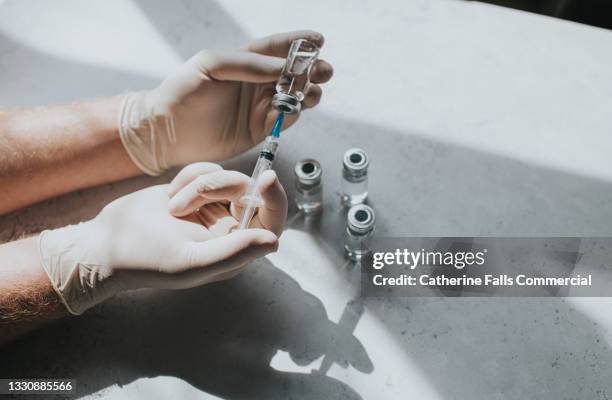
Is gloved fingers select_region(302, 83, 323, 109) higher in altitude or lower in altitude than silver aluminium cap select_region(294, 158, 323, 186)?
higher

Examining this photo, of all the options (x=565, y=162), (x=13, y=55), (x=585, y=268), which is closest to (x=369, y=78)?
(x=565, y=162)

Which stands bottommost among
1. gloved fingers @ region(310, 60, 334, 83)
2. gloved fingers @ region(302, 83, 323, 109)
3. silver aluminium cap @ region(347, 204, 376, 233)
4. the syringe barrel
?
silver aluminium cap @ region(347, 204, 376, 233)

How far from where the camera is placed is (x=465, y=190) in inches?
62.9

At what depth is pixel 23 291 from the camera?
1251 millimetres

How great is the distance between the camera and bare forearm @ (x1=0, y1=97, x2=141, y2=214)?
1424 mm

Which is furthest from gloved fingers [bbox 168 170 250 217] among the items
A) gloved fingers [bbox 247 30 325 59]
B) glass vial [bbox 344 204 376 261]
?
gloved fingers [bbox 247 30 325 59]

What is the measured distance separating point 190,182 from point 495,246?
0.91m

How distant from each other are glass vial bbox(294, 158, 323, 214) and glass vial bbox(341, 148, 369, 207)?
0.08m

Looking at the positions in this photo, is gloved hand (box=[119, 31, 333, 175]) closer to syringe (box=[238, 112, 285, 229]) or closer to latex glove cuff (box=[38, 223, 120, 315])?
syringe (box=[238, 112, 285, 229])

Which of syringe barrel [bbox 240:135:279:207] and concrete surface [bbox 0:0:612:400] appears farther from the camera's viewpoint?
concrete surface [bbox 0:0:612:400]

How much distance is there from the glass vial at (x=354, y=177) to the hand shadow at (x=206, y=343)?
12.9 inches

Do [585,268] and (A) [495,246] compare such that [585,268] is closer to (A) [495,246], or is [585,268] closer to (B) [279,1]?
(A) [495,246]

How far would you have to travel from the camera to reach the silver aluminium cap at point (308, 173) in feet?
4.83

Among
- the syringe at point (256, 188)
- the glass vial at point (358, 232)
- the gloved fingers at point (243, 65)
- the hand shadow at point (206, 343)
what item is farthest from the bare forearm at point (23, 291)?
the glass vial at point (358, 232)
